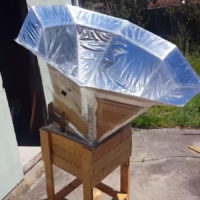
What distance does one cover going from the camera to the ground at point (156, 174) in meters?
3.39

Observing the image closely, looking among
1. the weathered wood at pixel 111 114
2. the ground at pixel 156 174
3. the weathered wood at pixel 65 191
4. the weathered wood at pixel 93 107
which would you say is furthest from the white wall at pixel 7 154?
the weathered wood at pixel 111 114

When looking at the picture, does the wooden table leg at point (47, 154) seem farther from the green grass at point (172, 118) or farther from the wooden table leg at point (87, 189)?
the green grass at point (172, 118)

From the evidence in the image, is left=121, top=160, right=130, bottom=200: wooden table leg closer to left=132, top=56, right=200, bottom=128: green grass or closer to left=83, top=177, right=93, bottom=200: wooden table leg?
left=83, top=177, right=93, bottom=200: wooden table leg

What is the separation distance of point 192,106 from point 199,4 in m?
3.83

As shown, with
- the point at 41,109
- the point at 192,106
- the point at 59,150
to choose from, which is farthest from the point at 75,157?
the point at 192,106

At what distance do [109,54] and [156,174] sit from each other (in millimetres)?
1896

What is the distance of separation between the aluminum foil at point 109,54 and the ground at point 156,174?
156cm

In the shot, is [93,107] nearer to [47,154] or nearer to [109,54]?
[109,54]

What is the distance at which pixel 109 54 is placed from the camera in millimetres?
2400

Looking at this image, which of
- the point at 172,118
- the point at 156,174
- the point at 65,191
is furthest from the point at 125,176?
the point at 172,118

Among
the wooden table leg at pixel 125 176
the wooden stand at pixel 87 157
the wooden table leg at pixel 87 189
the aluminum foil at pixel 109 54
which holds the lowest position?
the wooden table leg at pixel 125 176

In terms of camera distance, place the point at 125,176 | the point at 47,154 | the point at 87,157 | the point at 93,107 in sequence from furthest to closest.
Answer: the point at 125,176 < the point at 47,154 < the point at 87,157 < the point at 93,107

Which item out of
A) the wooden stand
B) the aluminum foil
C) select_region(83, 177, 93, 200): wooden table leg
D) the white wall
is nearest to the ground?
the white wall

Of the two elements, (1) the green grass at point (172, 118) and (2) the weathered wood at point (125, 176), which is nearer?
(2) the weathered wood at point (125, 176)
